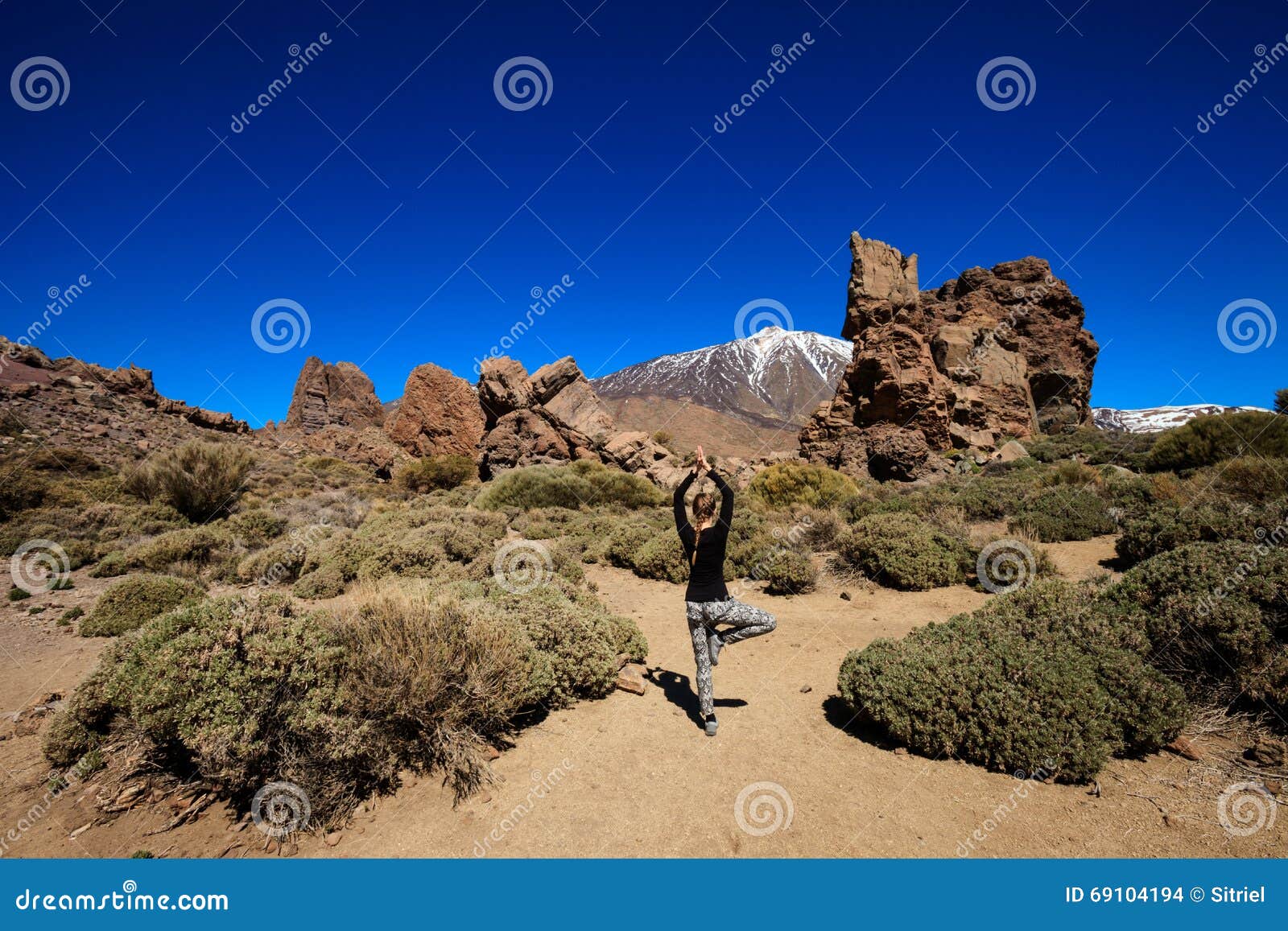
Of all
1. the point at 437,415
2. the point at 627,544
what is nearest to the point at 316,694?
the point at 627,544

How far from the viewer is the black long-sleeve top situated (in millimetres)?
4160

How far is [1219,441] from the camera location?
14.3 meters

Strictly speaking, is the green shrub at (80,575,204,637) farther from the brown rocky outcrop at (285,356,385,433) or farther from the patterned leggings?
the brown rocky outcrop at (285,356,385,433)

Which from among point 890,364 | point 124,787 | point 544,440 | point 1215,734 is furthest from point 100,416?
point 1215,734

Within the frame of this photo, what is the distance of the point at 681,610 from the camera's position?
26.4ft

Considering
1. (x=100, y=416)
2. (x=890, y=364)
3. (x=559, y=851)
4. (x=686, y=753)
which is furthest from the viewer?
(x=100, y=416)

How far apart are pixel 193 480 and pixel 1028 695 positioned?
59.6 feet

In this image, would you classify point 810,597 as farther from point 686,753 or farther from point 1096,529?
point 1096,529

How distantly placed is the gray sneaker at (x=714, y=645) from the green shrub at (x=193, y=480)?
15480 millimetres

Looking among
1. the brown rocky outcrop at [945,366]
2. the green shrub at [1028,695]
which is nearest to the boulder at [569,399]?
the brown rocky outcrop at [945,366]

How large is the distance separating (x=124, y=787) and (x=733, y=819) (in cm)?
408

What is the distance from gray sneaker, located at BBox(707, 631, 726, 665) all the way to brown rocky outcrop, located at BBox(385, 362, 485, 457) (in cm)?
2335
